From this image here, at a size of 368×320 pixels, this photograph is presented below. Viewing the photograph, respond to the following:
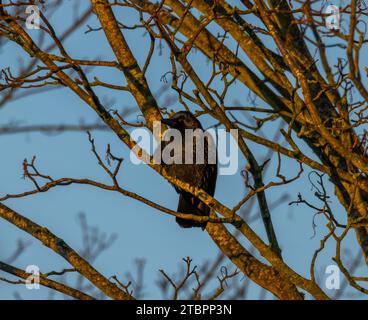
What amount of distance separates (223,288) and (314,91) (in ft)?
9.26

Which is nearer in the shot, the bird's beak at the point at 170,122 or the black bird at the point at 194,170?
the bird's beak at the point at 170,122

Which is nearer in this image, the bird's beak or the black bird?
the bird's beak

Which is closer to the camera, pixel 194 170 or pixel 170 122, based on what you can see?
pixel 170 122

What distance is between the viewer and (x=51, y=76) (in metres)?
6.09

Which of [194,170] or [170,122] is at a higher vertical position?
[170,122]

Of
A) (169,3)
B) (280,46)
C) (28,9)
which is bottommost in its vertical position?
(280,46)

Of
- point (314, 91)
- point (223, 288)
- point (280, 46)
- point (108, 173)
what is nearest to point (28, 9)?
point (108, 173)

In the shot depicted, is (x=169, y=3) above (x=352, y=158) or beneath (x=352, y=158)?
above

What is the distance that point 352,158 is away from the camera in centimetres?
641
